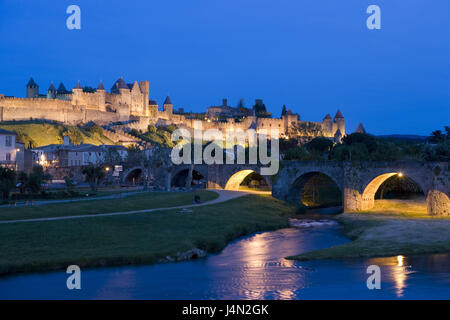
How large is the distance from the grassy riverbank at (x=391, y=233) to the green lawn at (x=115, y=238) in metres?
6.57

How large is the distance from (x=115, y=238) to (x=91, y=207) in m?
8.36

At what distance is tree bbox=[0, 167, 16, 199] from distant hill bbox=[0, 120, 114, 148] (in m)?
62.3

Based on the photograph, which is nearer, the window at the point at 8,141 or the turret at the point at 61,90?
the window at the point at 8,141

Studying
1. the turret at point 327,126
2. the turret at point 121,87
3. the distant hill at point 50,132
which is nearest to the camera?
the distant hill at point 50,132

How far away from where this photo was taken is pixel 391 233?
109ft

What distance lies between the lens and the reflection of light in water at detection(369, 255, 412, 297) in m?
21.8

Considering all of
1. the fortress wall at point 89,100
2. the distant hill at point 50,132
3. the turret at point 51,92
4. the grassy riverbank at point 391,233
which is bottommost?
the grassy riverbank at point 391,233

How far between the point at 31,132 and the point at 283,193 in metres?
72.0

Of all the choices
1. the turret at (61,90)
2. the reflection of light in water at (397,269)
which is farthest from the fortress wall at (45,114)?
the reflection of light in water at (397,269)

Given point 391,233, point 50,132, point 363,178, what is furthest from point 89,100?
point 391,233

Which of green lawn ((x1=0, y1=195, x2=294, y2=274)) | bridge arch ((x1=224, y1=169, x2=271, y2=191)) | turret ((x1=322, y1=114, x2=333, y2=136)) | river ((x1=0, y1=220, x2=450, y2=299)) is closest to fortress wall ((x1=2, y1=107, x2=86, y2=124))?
turret ((x1=322, y1=114, x2=333, y2=136))

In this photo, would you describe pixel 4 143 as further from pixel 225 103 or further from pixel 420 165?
pixel 225 103

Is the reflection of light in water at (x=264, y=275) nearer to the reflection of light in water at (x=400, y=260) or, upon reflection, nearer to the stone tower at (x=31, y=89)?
the reflection of light in water at (x=400, y=260)

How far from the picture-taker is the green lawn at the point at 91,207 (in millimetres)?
31516
